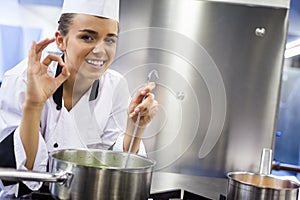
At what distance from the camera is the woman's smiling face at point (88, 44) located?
1006 millimetres

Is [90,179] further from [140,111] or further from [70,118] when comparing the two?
[70,118]

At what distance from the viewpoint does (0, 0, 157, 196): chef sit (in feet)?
3.15

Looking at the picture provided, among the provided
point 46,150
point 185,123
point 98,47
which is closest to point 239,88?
point 185,123

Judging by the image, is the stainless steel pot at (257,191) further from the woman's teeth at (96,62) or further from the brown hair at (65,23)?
the brown hair at (65,23)

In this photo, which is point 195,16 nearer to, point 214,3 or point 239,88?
point 214,3

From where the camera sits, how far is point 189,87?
3.48 feet

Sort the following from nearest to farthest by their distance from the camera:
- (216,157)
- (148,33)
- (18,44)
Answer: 1. (148,33)
2. (18,44)
3. (216,157)

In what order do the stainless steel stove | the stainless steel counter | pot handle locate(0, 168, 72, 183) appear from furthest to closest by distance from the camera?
the stainless steel counter < the stainless steel stove < pot handle locate(0, 168, 72, 183)

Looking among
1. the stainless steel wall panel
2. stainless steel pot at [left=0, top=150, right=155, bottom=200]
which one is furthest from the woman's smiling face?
stainless steel pot at [left=0, top=150, right=155, bottom=200]

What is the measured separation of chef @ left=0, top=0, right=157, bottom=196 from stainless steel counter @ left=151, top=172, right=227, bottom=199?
0.40ft

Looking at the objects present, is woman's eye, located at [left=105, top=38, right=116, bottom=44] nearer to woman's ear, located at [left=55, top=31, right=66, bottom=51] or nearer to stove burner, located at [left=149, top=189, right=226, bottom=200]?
woman's ear, located at [left=55, top=31, right=66, bottom=51]

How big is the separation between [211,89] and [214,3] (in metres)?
0.33

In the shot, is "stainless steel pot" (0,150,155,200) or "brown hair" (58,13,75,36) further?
"brown hair" (58,13,75,36)

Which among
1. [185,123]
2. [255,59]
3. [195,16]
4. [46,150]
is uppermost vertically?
[195,16]
